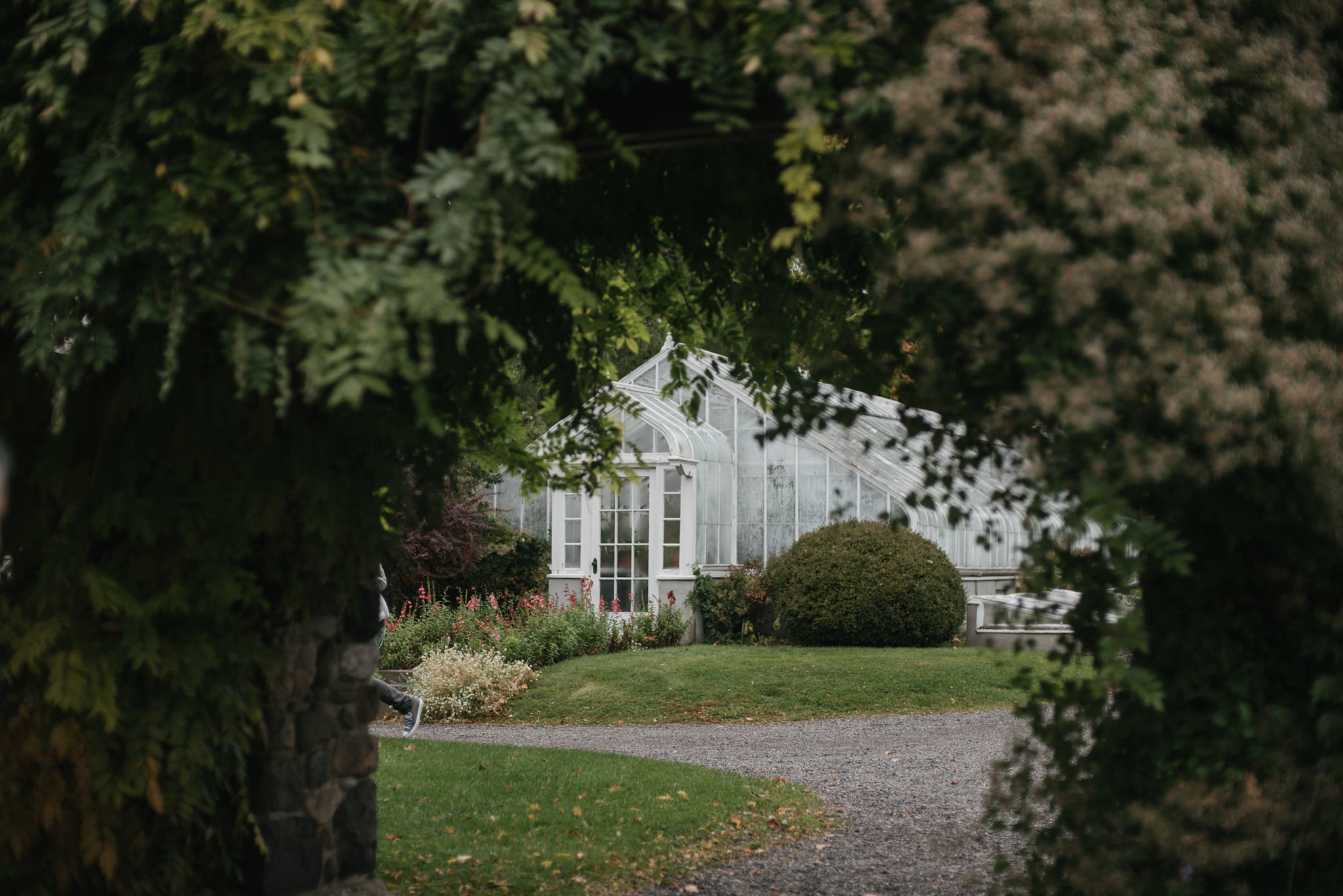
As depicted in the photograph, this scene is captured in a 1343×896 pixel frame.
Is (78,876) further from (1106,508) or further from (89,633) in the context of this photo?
(1106,508)

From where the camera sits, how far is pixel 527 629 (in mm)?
13148

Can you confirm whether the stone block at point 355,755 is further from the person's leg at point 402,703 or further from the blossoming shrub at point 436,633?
the blossoming shrub at point 436,633

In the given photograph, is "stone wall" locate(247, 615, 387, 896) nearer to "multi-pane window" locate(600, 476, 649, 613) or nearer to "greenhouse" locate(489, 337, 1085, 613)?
"greenhouse" locate(489, 337, 1085, 613)

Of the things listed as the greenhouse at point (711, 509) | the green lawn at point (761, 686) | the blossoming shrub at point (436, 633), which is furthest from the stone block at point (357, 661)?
the greenhouse at point (711, 509)

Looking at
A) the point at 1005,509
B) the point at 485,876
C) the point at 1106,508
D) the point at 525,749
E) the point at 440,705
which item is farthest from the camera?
the point at 440,705

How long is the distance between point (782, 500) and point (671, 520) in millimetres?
1660

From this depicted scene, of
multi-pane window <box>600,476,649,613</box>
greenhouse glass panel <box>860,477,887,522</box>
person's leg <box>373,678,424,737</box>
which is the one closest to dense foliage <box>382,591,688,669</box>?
multi-pane window <box>600,476,649,613</box>

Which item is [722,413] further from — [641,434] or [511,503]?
[511,503]

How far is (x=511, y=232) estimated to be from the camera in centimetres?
256

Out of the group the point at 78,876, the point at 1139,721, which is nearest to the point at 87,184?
the point at 78,876

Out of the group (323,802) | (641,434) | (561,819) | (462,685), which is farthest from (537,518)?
(323,802)

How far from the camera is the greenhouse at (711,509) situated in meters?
15.4

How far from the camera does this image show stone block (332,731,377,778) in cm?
436

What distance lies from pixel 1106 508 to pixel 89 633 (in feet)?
9.61
